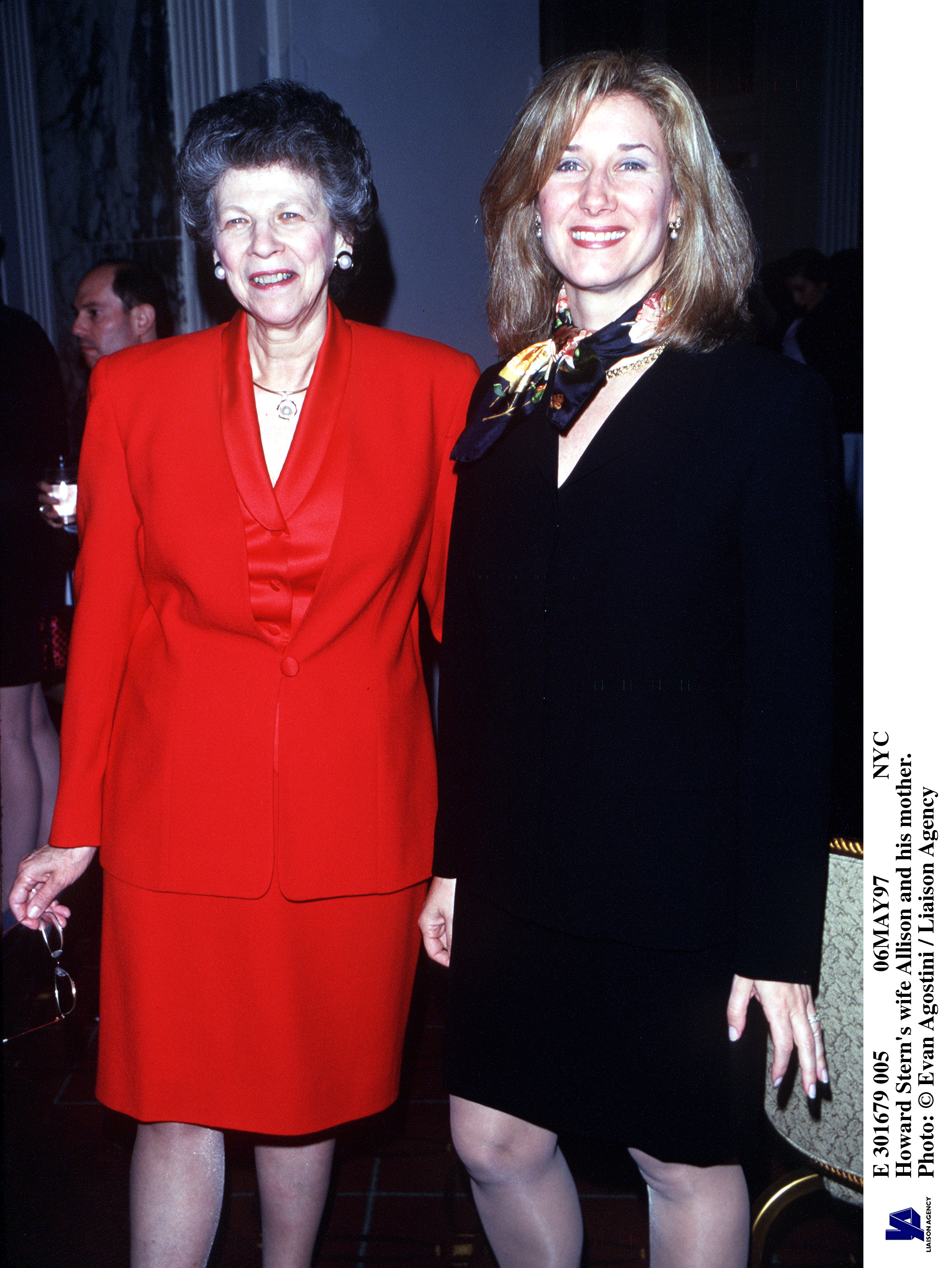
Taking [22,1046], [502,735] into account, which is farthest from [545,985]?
[22,1046]

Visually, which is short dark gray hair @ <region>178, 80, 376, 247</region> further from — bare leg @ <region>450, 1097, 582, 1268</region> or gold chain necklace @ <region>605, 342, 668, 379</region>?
bare leg @ <region>450, 1097, 582, 1268</region>

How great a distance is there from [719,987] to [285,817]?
2.11 feet

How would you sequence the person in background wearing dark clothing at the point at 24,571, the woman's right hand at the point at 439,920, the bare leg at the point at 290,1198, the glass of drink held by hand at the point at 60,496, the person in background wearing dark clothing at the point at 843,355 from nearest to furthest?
the woman's right hand at the point at 439,920, the bare leg at the point at 290,1198, the glass of drink held by hand at the point at 60,496, the person in background wearing dark clothing at the point at 24,571, the person in background wearing dark clothing at the point at 843,355

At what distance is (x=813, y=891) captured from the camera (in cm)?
134

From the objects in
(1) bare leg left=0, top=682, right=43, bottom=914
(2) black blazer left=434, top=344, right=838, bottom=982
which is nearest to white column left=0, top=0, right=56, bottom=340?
(1) bare leg left=0, top=682, right=43, bottom=914

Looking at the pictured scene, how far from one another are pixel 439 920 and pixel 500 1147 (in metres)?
0.33

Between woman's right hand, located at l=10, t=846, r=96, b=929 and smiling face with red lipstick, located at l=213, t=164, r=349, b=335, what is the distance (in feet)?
2.81

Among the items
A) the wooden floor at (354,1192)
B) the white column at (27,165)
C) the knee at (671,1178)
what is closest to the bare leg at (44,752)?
the wooden floor at (354,1192)

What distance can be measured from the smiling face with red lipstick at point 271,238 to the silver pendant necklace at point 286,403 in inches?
4.2

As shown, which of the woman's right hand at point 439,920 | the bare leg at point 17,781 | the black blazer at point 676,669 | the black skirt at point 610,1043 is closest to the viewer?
the black blazer at point 676,669

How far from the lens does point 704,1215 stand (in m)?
1.45

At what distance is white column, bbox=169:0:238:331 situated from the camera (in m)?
2.61

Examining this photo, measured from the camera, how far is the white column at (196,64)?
8.57ft

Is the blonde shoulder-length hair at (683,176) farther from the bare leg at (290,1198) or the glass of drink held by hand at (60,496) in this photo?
the glass of drink held by hand at (60,496)
